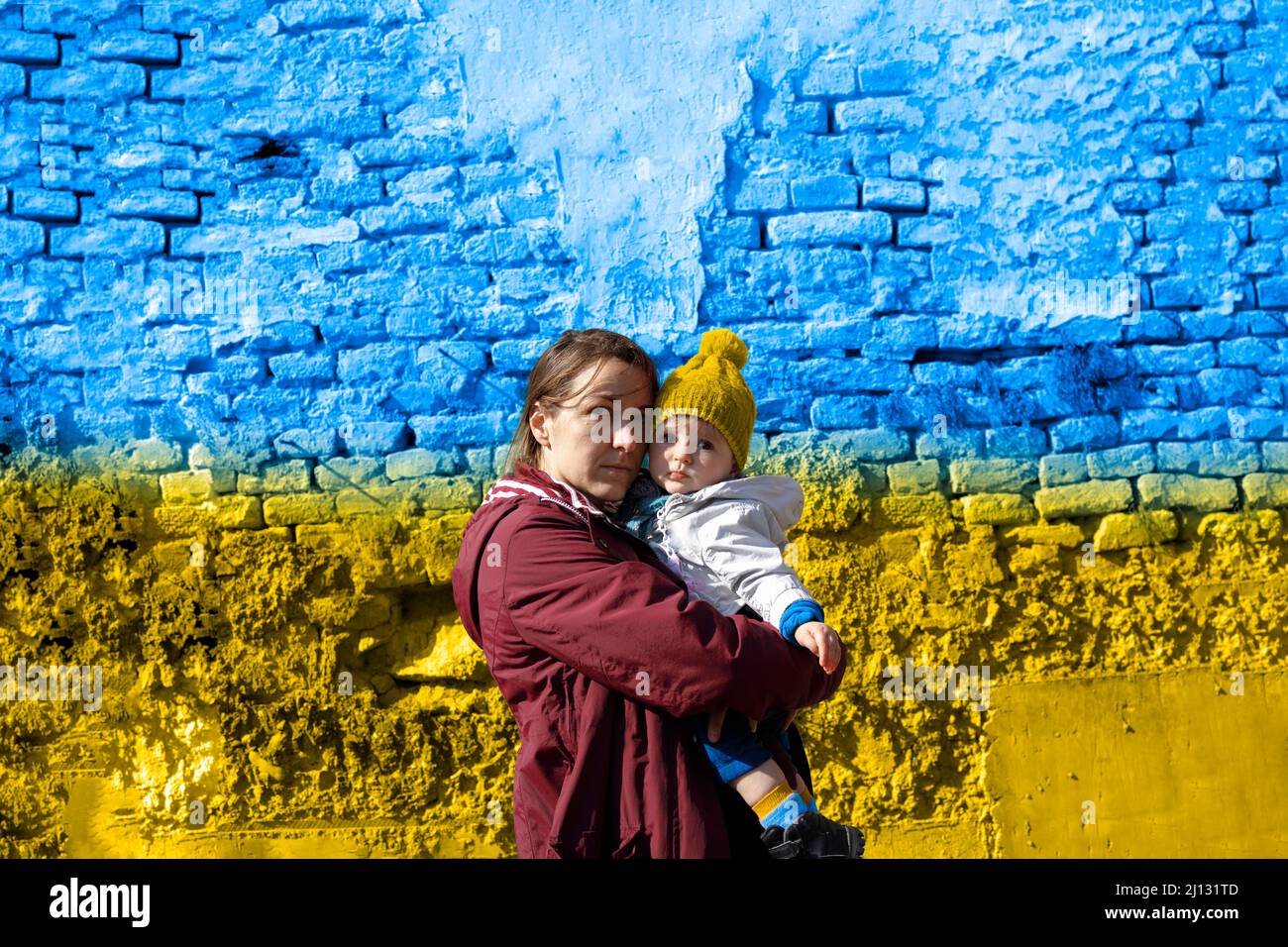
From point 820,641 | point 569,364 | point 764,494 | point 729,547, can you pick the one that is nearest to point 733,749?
point 820,641

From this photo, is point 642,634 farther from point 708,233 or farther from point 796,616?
point 708,233

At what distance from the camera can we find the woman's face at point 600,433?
2.28m

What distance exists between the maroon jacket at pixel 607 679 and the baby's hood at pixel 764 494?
20cm

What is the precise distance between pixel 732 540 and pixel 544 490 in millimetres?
352

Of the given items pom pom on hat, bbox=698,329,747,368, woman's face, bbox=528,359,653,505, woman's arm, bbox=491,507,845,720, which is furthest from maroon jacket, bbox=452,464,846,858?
pom pom on hat, bbox=698,329,747,368

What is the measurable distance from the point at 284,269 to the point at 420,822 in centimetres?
185

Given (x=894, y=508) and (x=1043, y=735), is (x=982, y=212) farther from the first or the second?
(x=1043, y=735)

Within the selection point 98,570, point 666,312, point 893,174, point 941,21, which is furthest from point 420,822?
point 941,21

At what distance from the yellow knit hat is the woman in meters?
0.14

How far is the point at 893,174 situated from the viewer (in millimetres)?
4184

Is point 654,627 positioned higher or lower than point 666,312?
lower

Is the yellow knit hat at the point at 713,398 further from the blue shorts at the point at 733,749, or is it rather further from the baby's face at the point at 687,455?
the blue shorts at the point at 733,749

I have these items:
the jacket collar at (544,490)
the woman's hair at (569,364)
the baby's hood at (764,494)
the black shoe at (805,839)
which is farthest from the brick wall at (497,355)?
the black shoe at (805,839)

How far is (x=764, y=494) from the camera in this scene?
7.89ft
